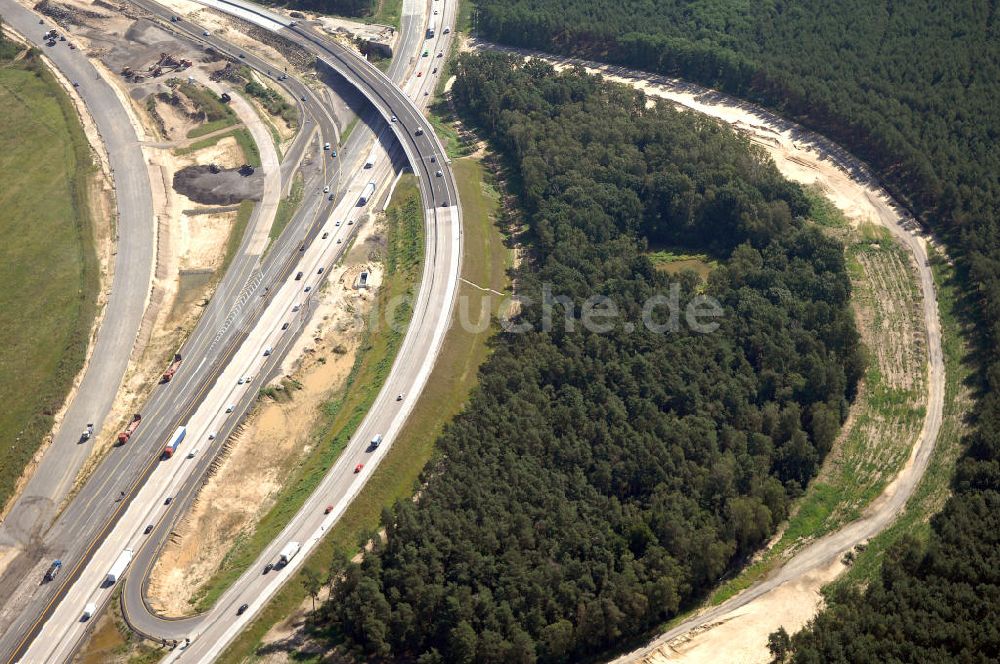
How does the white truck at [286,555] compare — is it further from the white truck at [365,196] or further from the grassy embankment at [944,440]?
the white truck at [365,196]

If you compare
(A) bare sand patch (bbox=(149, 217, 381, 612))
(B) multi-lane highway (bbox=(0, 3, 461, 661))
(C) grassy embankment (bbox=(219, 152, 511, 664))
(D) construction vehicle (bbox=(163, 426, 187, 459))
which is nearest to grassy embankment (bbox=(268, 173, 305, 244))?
(B) multi-lane highway (bbox=(0, 3, 461, 661))

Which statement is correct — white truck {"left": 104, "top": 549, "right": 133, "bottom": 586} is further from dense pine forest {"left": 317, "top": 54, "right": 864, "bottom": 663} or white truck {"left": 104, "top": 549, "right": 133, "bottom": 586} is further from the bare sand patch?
dense pine forest {"left": 317, "top": 54, "right": 864, "bottom": 663}

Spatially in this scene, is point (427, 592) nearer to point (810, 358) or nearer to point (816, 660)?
point (816, 660)

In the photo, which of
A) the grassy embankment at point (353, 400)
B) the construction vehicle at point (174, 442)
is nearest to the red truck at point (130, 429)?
the construction vehicle at point (174, 442)

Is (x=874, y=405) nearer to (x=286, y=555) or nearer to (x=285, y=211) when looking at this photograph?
(x=286, y=555)

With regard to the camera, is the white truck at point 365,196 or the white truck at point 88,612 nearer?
the white truck at point 88,612

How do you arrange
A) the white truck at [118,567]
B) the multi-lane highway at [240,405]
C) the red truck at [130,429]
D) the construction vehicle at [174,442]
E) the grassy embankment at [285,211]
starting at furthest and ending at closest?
the grassy embankment at [285,211] < the red truck at [130,429] < the construction vehicle at [174,442] < the white truck at [118,567] < the multi-lane highway at [240,405]

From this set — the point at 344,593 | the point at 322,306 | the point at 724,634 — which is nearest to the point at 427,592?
the point at 344,593

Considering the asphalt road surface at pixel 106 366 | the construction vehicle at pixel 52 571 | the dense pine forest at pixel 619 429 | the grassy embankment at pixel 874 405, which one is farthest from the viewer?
the grassy embankment at pixel 874 405
